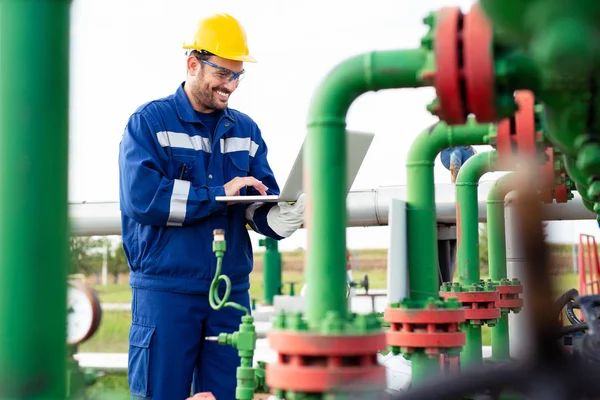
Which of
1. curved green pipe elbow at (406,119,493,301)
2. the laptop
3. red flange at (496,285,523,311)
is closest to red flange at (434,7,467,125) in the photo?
the laptop

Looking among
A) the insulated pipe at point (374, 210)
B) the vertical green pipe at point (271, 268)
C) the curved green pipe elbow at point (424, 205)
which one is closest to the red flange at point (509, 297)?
Answer: the curved green pipe elbow at point (424, 205)

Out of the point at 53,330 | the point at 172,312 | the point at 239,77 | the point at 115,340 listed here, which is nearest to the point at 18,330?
the point at 53,330

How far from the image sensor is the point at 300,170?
2467 millimetres

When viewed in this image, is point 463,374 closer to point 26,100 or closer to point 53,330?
point 53,330

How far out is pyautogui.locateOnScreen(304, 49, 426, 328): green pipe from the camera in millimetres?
1442

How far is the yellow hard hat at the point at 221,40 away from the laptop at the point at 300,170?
560 mm

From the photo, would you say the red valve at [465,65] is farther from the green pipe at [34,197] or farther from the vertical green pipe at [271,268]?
the vertical green pipe at [271,268]

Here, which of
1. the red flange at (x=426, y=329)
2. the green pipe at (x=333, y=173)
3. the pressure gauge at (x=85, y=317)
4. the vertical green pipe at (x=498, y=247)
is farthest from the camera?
the vertical green pipe at (x=498, y=247)

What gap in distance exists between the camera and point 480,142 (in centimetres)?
236

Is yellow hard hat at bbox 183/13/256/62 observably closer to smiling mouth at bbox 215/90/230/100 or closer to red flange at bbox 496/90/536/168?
smiling mouth at bbox 215/90/230/100

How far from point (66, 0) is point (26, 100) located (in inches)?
4.6

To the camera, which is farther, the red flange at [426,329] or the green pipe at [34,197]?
the red flange at [426,329]

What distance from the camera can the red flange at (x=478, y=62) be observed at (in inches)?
49.3

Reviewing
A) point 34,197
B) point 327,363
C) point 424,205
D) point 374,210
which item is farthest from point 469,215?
point 374,210
